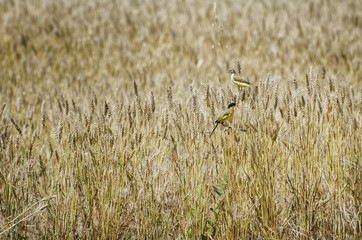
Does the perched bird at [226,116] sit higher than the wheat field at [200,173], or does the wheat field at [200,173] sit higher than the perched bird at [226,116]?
the perched bird at [226,116]

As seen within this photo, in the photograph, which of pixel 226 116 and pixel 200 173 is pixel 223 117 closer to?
pixel 226 116

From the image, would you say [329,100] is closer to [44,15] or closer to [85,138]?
[85,138]

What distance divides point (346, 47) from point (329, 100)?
3.20m

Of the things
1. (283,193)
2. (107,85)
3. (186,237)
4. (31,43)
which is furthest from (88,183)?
(31,43)

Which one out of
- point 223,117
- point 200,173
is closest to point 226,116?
point 223,117

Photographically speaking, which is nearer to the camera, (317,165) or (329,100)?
(317,165)

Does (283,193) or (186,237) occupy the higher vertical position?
(283,193)

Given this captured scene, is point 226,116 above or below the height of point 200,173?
above

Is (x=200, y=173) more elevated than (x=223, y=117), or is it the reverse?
(x=223, y=117)

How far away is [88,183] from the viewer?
2732mm

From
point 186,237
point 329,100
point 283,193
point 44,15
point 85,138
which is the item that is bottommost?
point 186,237

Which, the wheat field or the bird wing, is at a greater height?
the bird wing

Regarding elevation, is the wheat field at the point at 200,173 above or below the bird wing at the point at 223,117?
below

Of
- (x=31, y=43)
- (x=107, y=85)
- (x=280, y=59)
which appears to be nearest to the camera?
(x=107, y=85)
